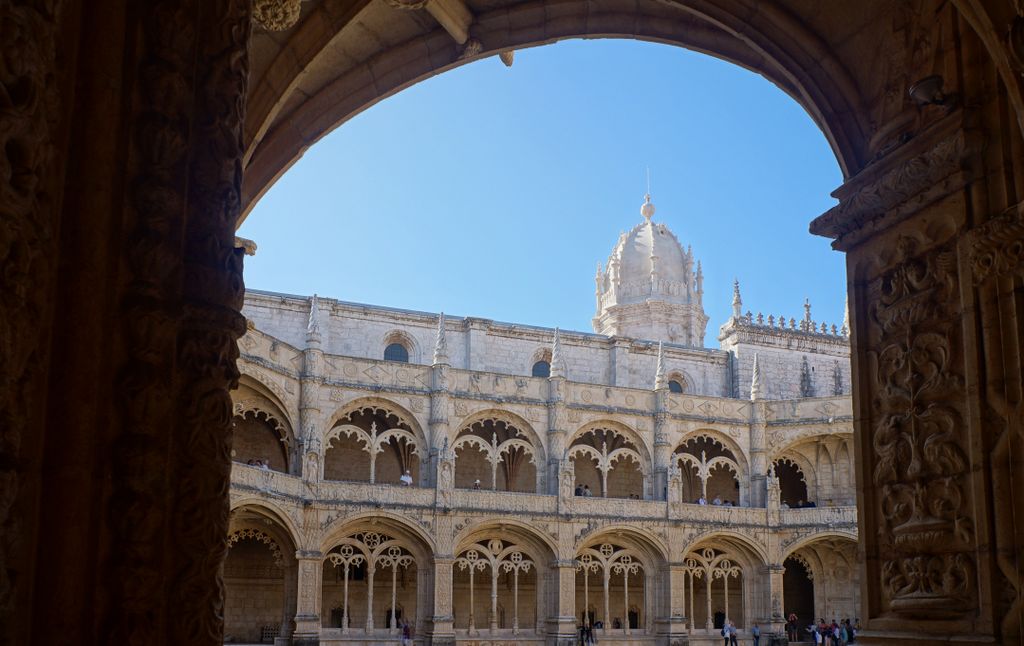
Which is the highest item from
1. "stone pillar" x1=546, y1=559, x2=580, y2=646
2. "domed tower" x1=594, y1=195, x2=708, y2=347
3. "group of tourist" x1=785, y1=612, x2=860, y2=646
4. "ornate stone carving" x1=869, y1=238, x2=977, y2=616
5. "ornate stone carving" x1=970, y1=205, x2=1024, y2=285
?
"domed tower" x1=594, y1=195, x2=708, y2=347

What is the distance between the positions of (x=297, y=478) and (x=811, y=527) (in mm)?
15514

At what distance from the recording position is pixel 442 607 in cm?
2822

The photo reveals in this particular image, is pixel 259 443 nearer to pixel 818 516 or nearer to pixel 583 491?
pixel 583 491

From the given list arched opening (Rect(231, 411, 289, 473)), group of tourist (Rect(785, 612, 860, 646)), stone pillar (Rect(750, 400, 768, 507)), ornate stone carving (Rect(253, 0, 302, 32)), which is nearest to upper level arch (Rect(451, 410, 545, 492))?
arched opening (Rect(231, 411, 289, 473))

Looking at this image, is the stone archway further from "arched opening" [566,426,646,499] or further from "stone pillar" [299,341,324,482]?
"arched opening" [566,426,646,499]

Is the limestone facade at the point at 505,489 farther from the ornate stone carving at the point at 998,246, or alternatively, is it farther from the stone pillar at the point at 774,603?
the ornate stone carving at the point at 998,246

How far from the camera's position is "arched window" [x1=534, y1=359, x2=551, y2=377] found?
37281mm

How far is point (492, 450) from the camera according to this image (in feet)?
99.6

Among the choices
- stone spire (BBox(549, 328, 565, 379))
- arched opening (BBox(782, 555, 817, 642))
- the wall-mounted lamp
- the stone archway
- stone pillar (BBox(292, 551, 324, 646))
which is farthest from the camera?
arched opening (BBox(782, 555, 817, 642))

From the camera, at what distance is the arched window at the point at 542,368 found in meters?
37.3

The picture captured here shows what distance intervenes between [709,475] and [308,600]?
51.3ft

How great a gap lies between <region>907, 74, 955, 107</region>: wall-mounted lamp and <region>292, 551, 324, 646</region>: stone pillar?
2291 cm

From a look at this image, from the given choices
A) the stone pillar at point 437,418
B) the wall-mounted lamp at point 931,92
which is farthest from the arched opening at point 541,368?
the wall-mounted lamp at point 931,92

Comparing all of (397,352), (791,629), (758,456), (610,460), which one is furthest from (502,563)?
(791,629)
